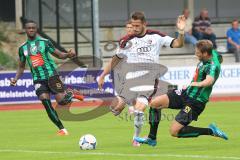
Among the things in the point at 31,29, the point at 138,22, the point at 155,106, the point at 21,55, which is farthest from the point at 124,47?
the point at 21,55

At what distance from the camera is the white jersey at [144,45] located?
45.7 feet

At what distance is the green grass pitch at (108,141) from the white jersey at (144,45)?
4.76 feet

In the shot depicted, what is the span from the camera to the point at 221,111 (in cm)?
2198

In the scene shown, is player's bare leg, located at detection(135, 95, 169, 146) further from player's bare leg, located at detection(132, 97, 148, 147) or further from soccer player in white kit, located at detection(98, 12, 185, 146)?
soccer player in white kit, located at detection(98, 12, 185, 146)

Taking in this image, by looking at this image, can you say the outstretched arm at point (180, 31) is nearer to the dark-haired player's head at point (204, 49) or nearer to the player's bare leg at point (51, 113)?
the dark-haired player's head at point (204, 49)

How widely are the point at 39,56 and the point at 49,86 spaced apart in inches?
24.3

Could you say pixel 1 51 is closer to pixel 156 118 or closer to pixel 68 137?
pixel 68 137

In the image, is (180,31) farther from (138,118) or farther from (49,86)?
(49,86)

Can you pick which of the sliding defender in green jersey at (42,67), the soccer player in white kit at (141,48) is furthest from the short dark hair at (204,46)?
the sliding defender in green jersey at (42,67)

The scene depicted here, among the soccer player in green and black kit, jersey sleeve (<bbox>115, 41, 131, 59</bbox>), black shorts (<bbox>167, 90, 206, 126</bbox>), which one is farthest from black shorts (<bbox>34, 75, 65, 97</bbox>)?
black shorts (<bbox>167, 90, 206, 126</bbox>)

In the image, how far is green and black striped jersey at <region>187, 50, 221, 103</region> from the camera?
12.8m

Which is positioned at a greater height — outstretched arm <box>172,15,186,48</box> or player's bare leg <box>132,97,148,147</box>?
outstretched arm <box>172,15,186,48</box>

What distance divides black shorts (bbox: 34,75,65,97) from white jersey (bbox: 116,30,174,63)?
107 inches

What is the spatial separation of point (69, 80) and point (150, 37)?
13.1 metres
